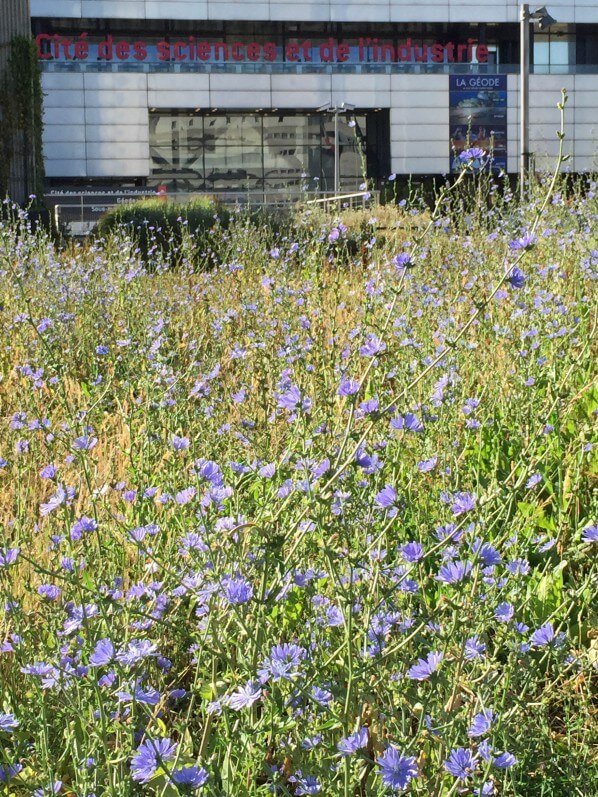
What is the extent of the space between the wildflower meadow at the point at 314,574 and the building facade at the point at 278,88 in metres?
35.0

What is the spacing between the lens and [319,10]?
39.3 meters

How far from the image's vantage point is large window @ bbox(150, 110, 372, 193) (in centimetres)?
3956

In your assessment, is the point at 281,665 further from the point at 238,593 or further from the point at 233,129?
the point at 233,129

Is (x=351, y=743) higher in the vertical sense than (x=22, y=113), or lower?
lower

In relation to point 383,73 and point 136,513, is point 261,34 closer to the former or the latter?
point 383,73

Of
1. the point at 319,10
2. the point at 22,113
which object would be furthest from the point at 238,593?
the point at 319,10

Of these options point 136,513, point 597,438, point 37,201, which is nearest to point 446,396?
point 597,438

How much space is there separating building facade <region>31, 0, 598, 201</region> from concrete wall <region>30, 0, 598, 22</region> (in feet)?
0.18

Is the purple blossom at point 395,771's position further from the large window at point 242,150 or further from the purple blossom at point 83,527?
the large window at point 242,150

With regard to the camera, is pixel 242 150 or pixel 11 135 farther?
→ pixel 242 150

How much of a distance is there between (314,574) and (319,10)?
4015 cm

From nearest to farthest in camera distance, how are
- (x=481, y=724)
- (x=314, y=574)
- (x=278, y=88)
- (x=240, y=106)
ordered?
(x=481, y=724)
(x=314, y=574)
(x=240, y=106)
(x=278, y=88)

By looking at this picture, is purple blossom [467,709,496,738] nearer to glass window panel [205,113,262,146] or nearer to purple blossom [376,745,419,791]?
purple blossom [376,745,419,791]

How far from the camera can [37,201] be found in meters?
17.3
